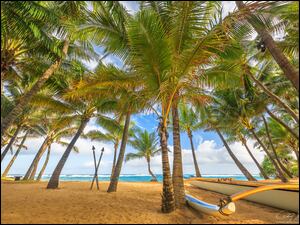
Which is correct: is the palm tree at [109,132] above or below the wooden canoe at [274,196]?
above

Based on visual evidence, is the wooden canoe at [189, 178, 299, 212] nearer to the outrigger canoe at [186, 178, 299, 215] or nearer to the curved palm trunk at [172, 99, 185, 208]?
the outrigger canoe at [186, 178, 299, 215]

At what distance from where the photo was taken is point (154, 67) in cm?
550

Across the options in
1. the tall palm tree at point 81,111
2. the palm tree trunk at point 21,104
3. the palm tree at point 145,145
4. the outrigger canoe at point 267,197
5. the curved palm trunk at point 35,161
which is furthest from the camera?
the palm tree at point 145,145

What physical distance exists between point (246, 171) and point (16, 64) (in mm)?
17736

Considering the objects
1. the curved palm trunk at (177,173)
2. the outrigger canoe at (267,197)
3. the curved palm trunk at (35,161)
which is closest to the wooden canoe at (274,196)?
the outrigger canoe at (267,197)

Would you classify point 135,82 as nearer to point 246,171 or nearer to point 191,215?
point 191,215

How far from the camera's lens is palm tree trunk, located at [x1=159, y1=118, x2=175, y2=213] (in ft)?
17.8

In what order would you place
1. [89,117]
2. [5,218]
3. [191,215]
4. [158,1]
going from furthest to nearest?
[89,117]
[158,1]
[191,215]
[5,218]

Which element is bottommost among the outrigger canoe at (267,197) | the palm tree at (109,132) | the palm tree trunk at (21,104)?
the outrigger canoe at (267,197)

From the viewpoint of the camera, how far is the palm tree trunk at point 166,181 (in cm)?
543

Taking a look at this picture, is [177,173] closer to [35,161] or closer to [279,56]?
[279,56]

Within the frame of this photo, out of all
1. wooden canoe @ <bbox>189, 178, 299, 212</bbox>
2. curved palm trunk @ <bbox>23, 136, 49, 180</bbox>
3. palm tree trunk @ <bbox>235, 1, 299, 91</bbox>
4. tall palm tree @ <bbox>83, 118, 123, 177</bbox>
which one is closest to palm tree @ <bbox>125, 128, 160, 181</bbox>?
tall palm tree @ <bbox>83, 118, 123, 177</bbox>

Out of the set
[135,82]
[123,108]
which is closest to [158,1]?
[135,82]

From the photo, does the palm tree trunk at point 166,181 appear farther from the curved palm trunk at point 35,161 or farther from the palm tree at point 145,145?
the palm tree at point 145,145
